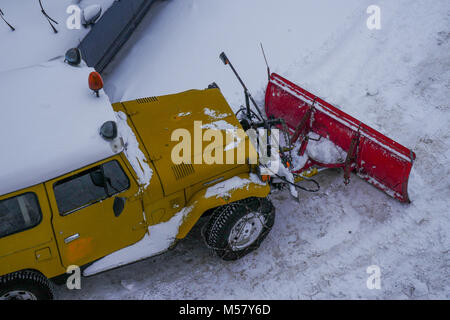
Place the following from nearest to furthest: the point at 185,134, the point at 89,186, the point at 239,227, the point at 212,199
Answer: the point at 89,186, the point at 212,199, the point at 185,134, the point at 239,227

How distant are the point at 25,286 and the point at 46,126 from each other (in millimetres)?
1634

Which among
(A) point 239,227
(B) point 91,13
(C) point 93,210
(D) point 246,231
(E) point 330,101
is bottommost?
(D) point 246,231

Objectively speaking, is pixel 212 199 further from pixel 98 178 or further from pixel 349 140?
pixel 349 140

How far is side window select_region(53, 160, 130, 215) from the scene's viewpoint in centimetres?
385

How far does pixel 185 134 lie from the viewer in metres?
4.57

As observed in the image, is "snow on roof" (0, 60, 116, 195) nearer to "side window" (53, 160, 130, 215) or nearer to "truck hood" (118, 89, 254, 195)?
"side window" (53, 160, 130, 215)

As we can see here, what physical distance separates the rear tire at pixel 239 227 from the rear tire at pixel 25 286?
5.89 feet

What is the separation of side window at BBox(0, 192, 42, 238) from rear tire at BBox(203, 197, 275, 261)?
1859 millimetres

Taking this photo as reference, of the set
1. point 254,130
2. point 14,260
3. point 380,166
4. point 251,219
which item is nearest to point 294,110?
point 254,130

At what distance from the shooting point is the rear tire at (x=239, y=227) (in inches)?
179

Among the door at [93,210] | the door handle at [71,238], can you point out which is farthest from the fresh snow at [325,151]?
the door handle at [71,238]

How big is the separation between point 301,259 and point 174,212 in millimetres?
1748

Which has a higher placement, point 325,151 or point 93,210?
point 93,210

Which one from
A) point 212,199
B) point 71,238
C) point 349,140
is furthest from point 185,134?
point 349,140
